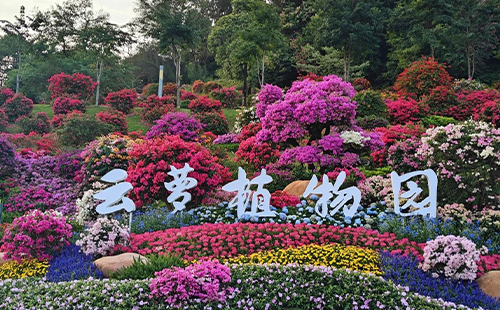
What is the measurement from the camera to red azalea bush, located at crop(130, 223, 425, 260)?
6895 millimetres

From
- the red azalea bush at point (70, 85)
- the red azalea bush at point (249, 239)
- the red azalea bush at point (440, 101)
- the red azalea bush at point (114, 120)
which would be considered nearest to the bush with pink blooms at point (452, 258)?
the red azalea bush at point (249, 239)

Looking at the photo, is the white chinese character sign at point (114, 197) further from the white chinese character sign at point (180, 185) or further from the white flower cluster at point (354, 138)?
the white flower cluster at point (354, 138)

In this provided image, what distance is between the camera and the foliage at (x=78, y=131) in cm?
1722

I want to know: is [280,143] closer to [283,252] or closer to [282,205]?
[282,205]

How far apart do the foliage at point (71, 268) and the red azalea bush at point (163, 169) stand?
2211mm

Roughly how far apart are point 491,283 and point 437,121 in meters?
13.8

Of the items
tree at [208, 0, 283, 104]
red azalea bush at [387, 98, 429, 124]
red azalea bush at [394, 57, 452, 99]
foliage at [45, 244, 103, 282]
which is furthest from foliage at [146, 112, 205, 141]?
red azalea bush at [394, 57, 452, 99]

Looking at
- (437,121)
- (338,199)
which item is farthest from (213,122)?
(338,199)

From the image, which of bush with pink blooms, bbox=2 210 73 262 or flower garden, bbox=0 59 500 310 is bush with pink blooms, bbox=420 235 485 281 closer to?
flower garden, bbox=0 59 500 310

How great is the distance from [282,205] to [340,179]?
1.27m

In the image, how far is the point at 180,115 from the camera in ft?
48.4

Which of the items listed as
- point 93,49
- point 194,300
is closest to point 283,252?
point 194,300

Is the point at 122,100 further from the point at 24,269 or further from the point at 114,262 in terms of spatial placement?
the point at 114,262

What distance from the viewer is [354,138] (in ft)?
35.4
